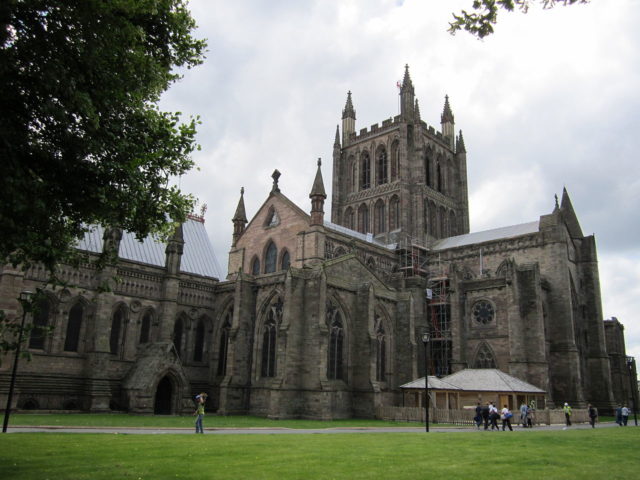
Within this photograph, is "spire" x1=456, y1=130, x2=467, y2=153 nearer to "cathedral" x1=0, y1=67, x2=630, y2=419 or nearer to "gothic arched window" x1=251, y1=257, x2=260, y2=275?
"cathedral" x1=0, y1=67, x2=630, y2=419

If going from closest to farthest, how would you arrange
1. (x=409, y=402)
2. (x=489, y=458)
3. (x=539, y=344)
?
(x=489, y=458)
(x=409, y=402)
(x=539, y=344)

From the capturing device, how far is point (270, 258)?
49000 mm

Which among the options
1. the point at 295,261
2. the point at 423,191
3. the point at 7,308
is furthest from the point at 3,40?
the point at 423,191

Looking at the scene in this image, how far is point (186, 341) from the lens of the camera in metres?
41.3

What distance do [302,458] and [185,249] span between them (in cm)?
3656

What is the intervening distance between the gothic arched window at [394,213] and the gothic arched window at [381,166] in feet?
11.0

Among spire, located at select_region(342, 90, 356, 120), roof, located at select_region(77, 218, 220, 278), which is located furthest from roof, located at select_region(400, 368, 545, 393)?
spire, located at select_region(342, 90, 356, 120)

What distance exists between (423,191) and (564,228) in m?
18.5

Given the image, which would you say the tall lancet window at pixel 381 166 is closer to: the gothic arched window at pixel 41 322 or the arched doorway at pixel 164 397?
the arched doorway at pixel 164 397

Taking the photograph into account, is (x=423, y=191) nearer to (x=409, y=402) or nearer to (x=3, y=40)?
(x=409, y=402)

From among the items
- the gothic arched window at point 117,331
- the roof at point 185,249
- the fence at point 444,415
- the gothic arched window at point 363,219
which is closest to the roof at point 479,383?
the fence at point 444,415

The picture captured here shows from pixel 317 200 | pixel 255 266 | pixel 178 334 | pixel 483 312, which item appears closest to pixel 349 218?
pixel 255 266

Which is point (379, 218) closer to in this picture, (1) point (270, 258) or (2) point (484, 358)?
(1) point (270, 258)

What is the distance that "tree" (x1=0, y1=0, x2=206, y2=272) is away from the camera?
10.5m
